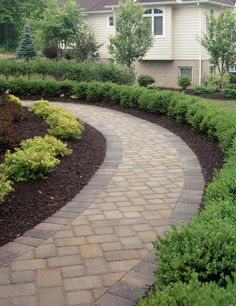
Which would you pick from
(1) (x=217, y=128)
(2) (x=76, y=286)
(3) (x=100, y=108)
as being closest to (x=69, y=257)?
(2) (x=76, y=286)

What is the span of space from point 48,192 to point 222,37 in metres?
15.2

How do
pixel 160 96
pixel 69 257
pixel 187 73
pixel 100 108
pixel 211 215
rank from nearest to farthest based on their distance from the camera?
pixel 211 215 < pixel 69 257 < pixel 160 96 < pixel 100 108 < pixel 187 73

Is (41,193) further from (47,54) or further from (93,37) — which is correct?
(47,54)

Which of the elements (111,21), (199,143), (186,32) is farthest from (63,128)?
(111,21)

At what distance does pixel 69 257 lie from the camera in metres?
3.91

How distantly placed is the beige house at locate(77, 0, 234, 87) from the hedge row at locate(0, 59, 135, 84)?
711 centimetres

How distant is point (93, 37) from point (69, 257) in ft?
74.2

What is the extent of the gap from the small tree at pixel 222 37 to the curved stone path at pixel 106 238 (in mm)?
12713

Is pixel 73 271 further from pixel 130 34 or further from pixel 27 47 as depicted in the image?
pixel 27 47

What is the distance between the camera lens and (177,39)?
23.8 meters

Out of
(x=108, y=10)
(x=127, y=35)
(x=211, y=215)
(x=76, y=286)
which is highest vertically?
(x=108, y=10)

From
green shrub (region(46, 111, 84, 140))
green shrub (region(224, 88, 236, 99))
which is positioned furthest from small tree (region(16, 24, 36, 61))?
green shrub (region(46, 111, 84, 140))

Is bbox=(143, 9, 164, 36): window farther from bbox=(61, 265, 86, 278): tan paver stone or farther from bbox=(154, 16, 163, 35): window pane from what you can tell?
bbox=(61, 265, 86, 278): tan paver stone

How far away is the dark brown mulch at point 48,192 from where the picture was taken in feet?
15.0
